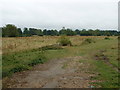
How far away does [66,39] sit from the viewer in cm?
2644

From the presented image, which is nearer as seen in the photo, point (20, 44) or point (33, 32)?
point (20, 44)

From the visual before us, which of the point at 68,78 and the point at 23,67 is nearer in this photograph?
the point at 68,78

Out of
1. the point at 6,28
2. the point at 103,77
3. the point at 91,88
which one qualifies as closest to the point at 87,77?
the point at 103,77

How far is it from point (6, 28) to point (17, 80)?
47234mm

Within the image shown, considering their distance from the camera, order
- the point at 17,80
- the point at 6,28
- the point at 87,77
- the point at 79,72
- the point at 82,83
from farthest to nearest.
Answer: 1. the point at 6,28
2. the point at 79,72
3. the point at 87,77
4. the point at 17,80
5. the point at 82,83

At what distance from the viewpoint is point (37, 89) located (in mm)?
5832

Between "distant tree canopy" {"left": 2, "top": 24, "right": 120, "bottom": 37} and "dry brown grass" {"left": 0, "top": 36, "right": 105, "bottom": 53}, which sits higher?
"distant tree canopy" {"left": 2, "top": 24, "right": 120, "bottom": 37}

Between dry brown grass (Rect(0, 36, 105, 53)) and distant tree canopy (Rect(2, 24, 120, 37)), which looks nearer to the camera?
dry brown grass (Rect(0, 36, 105, 53))

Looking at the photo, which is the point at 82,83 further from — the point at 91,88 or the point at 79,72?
the point at 79,72

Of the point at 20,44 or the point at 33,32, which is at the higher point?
the point at 33,32

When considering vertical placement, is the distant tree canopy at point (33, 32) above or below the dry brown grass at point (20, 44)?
above

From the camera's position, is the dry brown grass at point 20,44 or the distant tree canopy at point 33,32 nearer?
the dry brown grass at point 20,44

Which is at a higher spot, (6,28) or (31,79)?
(6,28)

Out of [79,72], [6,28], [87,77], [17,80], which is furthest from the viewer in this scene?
[6,28]
